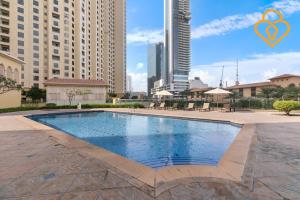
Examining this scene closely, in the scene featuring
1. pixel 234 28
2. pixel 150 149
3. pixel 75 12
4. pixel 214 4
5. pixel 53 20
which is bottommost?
pixel 150 149

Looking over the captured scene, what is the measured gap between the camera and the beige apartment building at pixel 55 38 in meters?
45.1

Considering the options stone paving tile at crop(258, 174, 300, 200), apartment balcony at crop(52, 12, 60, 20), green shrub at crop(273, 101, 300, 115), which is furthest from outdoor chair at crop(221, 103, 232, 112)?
apartment balcony at crop(52, 12, 60, 20)

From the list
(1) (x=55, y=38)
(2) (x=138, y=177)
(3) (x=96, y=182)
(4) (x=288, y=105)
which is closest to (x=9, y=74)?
(3) (x=96, y=182)

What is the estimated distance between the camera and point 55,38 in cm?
5231

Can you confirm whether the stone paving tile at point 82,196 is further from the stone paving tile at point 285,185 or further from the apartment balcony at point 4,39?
the apartment balcony at point 4,39

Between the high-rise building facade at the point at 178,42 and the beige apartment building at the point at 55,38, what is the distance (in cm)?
4065

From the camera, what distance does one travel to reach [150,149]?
6.27 meters

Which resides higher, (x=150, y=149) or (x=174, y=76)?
(x=174, y=76)

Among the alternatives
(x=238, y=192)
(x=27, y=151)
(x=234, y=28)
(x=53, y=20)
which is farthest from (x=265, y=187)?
(x=53, y=20)

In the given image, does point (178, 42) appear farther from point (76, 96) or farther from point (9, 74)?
point (9, 74)

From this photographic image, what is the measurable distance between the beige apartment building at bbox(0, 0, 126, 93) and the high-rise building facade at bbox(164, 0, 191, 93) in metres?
40.7

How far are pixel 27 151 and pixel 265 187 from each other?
16.2 ft

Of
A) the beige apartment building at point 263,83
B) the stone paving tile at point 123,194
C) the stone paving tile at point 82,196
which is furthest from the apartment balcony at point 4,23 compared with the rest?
the beige apartment building at point 263,83

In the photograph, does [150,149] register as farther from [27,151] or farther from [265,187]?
[265,187]
